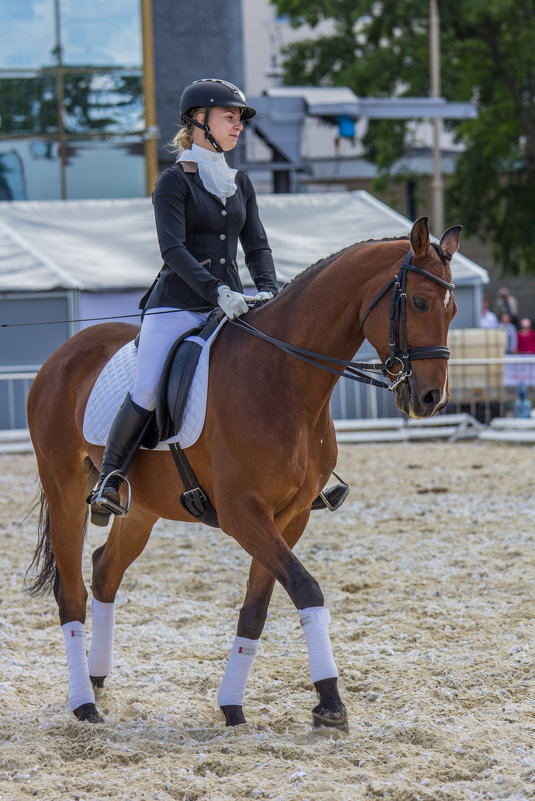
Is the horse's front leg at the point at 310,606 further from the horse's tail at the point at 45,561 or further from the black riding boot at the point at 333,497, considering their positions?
the horse's tail at the point at 45,561

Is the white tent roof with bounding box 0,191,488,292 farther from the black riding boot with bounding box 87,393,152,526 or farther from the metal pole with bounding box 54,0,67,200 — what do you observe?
the black riding boot with bounding box 87,393,152,526

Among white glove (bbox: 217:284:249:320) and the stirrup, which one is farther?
the stirrup

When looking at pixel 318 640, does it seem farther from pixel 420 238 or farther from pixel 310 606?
pixel 420 238

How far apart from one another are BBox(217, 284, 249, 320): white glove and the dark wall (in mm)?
21085

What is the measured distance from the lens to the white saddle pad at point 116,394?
457cm

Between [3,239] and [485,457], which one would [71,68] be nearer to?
[3,239]

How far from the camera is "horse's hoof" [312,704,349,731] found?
420 centimetres

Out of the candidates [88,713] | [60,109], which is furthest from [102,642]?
[60,109]

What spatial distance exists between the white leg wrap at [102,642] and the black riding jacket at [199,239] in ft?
5.19

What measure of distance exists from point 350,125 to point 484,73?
686 centimetres

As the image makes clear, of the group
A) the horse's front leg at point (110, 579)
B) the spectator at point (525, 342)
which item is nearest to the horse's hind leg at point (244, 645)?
the horse's front leg at point (110, 579)

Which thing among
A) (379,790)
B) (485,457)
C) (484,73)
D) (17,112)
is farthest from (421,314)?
(484,73)

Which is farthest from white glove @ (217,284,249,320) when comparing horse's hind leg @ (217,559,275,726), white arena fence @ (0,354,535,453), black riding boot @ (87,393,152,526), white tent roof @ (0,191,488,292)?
white tent roof @ (0,191,488,292)

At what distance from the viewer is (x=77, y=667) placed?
497 centimetres
